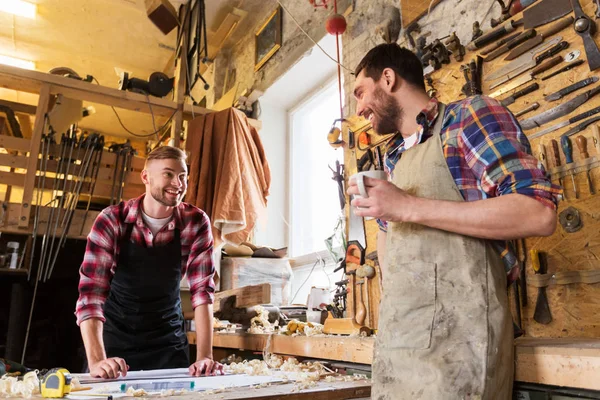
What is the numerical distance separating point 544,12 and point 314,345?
5.71 feet

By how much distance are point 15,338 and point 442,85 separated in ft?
14.3

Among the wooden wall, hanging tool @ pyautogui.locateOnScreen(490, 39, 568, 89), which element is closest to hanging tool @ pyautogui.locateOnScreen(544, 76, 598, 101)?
the wooden wall

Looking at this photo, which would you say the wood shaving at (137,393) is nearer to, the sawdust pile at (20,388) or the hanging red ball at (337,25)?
the sawdust pile at (20,388)

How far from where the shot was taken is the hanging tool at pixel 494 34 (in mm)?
2018

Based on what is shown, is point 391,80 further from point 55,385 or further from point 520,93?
point 55,385

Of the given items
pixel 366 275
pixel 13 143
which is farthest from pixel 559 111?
pixel 13 143

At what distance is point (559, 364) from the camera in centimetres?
120

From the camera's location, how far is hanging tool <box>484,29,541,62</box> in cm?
195

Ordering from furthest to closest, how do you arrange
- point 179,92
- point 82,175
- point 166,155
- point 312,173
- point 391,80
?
1. point 312,173
2. point 179,92
3. point 82,175
4. point 166,155
5. point 391,80

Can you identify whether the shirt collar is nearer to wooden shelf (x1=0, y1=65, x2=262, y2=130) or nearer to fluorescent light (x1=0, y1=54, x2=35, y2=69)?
wooden shelf (x1=0, y1=65, x2=262, y2=130)

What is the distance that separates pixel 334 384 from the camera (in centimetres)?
165

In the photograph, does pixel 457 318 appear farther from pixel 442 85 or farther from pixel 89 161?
pixel 89 161

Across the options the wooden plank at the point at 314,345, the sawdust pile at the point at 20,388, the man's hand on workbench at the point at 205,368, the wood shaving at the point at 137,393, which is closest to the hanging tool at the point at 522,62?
the wooden plank at the point at 314,345

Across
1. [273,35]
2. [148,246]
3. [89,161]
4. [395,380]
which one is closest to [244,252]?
[89,161]
